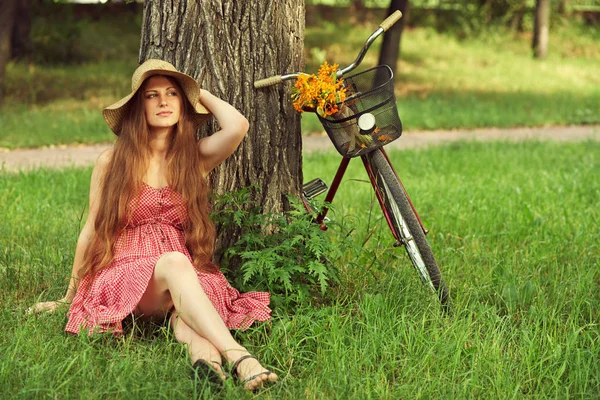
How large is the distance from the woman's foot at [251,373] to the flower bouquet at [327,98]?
1187 millimetres

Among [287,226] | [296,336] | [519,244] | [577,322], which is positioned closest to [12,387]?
[296,336]

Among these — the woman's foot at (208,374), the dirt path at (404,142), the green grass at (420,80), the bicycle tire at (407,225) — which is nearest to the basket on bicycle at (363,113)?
the bicycle tire at (407,225)

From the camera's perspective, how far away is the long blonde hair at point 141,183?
395 cm

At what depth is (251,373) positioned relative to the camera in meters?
3.34

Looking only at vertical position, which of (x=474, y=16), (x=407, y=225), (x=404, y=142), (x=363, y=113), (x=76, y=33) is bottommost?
(x=404, y=142)

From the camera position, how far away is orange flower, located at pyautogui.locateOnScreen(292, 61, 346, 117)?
3.97 meters

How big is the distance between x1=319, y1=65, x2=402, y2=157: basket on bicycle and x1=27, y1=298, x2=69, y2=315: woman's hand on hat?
1.47 metres

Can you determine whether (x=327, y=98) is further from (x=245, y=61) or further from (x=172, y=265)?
(x=172, y=265)

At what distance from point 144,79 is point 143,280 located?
36.3 inches

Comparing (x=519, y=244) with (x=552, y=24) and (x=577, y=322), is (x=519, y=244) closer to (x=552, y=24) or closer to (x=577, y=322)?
(x=577, y=322)

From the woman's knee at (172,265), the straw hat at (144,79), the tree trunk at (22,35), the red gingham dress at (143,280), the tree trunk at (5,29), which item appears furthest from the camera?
the tree trunk at (22,35)

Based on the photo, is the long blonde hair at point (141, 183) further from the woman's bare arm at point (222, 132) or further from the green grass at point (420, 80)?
the green grass at point (420, 80)

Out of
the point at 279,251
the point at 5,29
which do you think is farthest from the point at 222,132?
the point at 5,29

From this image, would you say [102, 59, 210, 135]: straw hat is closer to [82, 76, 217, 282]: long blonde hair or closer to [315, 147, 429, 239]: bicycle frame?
[82, 76, 217, 282]: long blonde hair
